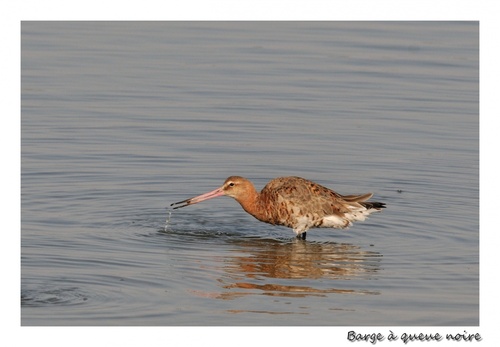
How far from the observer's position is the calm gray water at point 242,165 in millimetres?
10734

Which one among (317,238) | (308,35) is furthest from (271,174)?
(308,35)

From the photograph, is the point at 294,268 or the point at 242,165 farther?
the point at 242,165

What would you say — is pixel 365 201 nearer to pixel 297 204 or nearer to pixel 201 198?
pixel 297 204

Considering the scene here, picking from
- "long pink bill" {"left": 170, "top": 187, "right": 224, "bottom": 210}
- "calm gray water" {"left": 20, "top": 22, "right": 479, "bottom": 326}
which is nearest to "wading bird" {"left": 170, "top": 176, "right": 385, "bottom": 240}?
"long pink bill" {"left": 170, "top": 187, "right": 224, "bottom": 210}

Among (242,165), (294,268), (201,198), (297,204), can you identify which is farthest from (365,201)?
(242,165)

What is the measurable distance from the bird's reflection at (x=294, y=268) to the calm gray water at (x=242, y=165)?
3 cm

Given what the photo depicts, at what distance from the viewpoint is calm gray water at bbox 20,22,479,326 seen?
1073cm

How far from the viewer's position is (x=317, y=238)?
13.7 metres

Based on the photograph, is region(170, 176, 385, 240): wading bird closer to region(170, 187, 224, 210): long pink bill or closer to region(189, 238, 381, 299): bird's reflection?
region(170, 187, 224, 210): long pink bill

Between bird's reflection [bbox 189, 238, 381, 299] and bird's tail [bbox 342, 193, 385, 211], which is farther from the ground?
bird's tail [bbox 342, 193, 385, 211]

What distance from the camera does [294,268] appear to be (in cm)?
1197

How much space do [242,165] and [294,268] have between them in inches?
170

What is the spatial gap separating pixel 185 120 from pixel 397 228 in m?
5.32

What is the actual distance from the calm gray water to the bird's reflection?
0.10 feet
